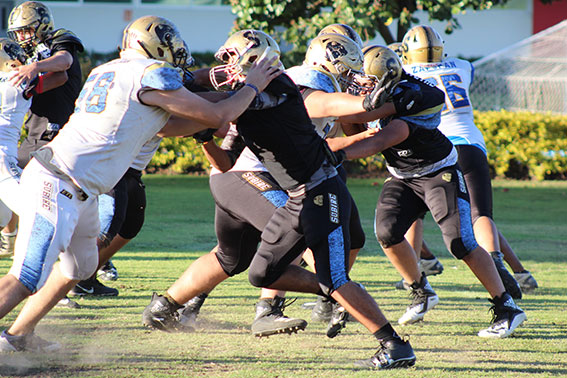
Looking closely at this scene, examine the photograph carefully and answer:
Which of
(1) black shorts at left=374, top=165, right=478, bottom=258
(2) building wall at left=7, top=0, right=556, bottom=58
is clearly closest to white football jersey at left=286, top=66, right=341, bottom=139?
(1) black shorts at left=374, top=165, right=478, bottom=258

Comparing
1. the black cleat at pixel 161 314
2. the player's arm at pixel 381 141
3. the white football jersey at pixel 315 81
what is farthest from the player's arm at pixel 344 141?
the black cleat at pixel 161 314

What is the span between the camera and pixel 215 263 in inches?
198

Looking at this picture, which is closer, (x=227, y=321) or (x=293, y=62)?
(x=227, y=321)

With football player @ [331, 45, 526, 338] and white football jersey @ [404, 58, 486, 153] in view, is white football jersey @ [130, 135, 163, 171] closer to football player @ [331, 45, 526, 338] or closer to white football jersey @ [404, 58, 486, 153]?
football player @ [331, 45, 526, 338]

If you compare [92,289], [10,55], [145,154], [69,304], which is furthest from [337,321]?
[10,55]

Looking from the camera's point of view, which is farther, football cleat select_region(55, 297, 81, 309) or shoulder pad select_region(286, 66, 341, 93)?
football cleat select_region(55, 297, 81, 309)

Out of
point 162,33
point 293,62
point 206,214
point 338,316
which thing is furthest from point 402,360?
point 293,62

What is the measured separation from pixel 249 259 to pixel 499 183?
11728 mm

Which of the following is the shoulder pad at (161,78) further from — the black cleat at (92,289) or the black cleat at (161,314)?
the black cleat at (92,289)

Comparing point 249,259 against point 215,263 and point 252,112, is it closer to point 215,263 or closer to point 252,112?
point 215,263

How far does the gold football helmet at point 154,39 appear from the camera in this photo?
13.5 ft

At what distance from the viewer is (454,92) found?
6344 mm

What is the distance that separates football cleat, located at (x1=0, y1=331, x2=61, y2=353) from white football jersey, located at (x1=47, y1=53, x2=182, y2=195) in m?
1.04

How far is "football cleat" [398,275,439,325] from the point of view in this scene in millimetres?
5414
